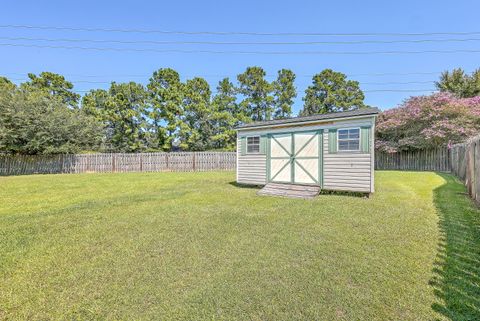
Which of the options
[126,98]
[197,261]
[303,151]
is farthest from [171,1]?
[197,261]

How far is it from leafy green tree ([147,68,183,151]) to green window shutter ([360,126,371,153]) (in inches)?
745

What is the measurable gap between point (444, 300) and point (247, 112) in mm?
24516

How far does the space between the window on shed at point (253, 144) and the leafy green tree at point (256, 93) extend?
1629 cm

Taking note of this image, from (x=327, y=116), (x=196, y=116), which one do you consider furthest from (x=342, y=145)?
(x=196, y=116)

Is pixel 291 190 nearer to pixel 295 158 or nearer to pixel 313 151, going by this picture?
pixel 295 158

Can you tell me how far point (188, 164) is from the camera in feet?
64.5

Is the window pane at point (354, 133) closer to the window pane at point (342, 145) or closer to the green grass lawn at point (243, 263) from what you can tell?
the window pane at point (342, 145)

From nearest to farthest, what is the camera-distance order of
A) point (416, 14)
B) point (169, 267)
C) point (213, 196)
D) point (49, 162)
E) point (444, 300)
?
point (444, 300)
point (169, 267)
point (213, 196)
point (416, 14)
point (49, 162)

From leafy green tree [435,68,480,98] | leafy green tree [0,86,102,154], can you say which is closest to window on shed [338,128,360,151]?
leafy green tree [0,86,102,154]

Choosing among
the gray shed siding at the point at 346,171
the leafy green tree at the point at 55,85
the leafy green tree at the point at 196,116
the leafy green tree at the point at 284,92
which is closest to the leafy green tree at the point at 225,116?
the leafy green tree at the point at 196,116

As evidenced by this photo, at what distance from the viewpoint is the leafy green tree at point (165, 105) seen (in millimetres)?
23312

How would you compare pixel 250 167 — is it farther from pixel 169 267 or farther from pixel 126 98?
pixel 126 98

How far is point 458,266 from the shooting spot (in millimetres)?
2898

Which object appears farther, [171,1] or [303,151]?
[171,1]
